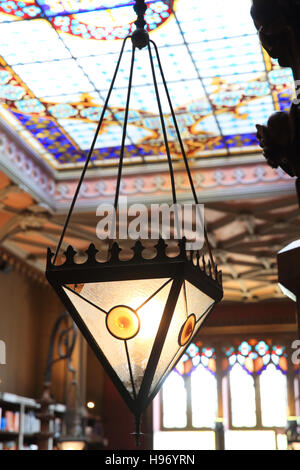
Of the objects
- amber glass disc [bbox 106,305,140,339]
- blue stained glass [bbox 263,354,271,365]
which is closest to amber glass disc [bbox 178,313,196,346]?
amber glass disc [bbox 106,305,140,339]

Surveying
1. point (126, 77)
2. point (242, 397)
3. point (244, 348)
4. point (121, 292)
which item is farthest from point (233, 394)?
point (121, 292)

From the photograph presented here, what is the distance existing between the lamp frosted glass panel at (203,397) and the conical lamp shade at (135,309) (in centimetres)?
1189

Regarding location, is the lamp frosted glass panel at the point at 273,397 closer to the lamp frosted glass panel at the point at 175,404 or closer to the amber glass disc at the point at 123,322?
the lamp frosted glass panel at the point at 175,404

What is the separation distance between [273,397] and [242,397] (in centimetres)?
61

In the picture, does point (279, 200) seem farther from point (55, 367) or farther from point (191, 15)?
point (55, 367)

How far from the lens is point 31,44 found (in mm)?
6160

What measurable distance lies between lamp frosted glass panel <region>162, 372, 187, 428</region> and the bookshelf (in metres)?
3.58

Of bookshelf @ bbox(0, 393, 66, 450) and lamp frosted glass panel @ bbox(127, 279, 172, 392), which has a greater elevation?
bookshelf @ bbox(0, 393, 66, 450)

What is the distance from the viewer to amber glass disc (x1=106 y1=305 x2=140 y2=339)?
1.33 m

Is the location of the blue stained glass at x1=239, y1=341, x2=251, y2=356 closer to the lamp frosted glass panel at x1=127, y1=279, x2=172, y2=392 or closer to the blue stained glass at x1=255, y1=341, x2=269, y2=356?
the blue stained glass at x1=255, y1=341, x2=269, y2=356

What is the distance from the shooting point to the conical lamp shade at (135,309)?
4.37ft

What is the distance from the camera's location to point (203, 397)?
13117 millimetres

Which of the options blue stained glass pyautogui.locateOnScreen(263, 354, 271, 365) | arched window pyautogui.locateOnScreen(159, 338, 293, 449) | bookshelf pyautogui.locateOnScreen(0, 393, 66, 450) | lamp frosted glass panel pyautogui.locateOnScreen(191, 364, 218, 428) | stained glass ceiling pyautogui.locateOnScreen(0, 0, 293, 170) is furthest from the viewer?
blue stained glass pyautogui.locateOnScreen(263, 354, 271, 365)

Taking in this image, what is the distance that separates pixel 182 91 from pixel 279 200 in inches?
89.6
